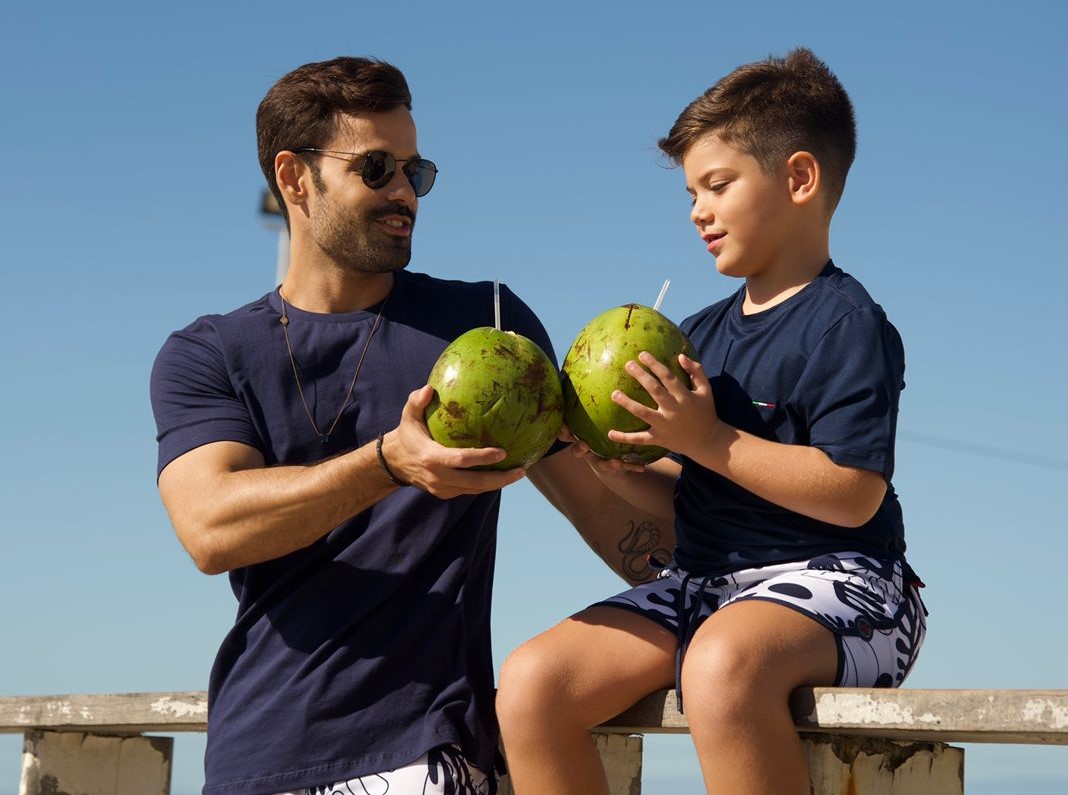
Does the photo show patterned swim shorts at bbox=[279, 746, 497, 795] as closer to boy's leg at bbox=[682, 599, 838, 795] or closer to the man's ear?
boy's leg at bbox=[682, 599, 838, 795]

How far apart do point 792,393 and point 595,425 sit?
498 millimetres

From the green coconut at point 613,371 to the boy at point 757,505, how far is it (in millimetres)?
54

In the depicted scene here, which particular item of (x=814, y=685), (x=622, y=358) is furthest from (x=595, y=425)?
(x=814, y=685)

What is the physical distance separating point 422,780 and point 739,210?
1.66 meters

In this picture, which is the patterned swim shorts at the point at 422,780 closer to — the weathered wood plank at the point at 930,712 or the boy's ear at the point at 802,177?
the weathered wood plank at the point at 930,712

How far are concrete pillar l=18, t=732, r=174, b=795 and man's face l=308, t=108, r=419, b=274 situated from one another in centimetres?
216

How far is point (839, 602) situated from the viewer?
326 cm

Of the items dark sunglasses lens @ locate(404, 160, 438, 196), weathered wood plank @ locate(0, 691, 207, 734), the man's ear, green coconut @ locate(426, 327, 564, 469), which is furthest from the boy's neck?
weathered wood plank @ locate(0, 691, 207, 734)

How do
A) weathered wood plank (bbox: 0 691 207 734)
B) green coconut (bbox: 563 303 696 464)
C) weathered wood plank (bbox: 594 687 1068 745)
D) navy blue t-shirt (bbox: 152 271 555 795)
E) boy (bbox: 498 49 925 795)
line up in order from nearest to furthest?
weathered wood plank (bbox: 594 687 1068 745)
boy (bbox: 498 49 925 795)
green coconut (bbox: 563 303 696 464)
navy blue t-shirt (bbox: 152 271 555 795)
weathered wood plank (bbox: 0 691 207 734)

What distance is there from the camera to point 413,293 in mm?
4223

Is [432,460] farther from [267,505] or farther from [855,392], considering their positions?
[855,392]

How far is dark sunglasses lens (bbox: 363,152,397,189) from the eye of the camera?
4289 millimetres

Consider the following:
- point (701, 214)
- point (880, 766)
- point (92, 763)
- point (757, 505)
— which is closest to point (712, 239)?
point (701, 214)

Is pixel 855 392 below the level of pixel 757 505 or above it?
above
